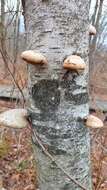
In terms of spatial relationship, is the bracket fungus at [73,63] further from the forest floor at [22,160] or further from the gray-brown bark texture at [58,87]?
the forest floor at [22,160]

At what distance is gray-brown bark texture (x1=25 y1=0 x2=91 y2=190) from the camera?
1.02 metres

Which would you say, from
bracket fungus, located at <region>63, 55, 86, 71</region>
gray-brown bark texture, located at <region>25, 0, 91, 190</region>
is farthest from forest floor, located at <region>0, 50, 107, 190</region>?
bracket fungus, located at <region>63, 55, 86, 71</region>

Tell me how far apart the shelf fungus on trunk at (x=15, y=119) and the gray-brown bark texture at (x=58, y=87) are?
0.18 ft

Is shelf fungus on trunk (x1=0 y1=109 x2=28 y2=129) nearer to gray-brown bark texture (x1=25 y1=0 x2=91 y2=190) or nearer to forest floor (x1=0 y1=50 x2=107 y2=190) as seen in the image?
gray-brown bark texture (x1=25 y1=0 x2=91 y2=190)

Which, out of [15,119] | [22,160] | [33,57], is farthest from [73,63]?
[22,160]

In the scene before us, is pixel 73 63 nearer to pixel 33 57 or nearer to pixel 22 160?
pixel 33 57

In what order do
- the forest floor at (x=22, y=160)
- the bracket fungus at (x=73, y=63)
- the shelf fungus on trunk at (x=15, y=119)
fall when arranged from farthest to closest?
the forest floor at (x=22, y=160) < the shelf fungus on trunk at (x=15, y=119) < the bracket fungus at (x=73, y=63)

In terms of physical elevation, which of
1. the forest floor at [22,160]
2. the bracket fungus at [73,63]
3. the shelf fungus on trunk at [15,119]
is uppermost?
the bracket fungus at [73,63]

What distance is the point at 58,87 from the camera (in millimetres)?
1048

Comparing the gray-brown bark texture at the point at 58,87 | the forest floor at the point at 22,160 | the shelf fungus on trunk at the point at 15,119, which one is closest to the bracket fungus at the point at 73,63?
the gray-brown bark texture at the point at 58,87

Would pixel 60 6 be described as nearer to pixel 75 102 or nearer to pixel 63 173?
pixel 75 102

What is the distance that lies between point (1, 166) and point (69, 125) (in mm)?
2411

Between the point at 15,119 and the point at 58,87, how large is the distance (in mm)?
211

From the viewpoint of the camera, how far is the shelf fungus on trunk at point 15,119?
1137 millimetres
